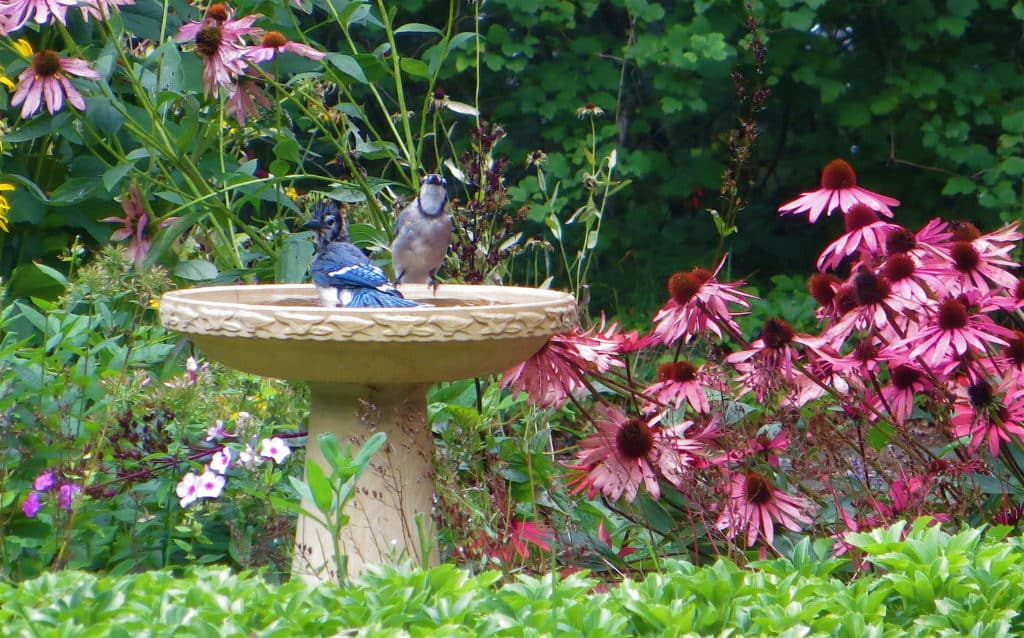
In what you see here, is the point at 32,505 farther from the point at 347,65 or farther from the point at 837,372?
the point at 837,372

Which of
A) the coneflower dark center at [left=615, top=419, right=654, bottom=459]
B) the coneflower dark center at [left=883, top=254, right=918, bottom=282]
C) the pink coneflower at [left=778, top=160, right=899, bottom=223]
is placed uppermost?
the pink coneflower at [left=778, top=160, right=899, bottom=223]

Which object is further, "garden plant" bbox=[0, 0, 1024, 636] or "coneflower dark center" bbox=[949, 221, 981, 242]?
"coneflower dark center" bbox=[949, 221, 981, 242]

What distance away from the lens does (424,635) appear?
200cm

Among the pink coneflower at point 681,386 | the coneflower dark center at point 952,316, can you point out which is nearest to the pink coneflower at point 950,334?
the coneflower dark center at point 952,316

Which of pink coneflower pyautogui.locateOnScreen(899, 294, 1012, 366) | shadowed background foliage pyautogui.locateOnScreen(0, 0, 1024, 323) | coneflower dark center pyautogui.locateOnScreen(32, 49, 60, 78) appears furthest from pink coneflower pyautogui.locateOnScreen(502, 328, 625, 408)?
shadowed background foliage pyautogui.locateOnScreen(0, 0, 1024, 323)

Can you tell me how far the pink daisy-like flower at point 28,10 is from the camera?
3.70 m

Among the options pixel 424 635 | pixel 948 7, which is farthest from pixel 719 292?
pixel 948 7

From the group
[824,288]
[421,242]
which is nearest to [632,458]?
[824,288]

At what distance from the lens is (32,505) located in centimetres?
321

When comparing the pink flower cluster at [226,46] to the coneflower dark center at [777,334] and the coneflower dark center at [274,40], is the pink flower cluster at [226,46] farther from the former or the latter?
the coneflower dark center at [777,334]

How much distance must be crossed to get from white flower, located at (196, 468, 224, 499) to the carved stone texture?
0.99 ft

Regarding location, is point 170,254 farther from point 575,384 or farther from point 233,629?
point 233,629

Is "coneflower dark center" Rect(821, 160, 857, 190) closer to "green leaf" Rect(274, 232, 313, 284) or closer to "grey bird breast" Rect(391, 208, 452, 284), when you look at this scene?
"grey bird breast" Rect(391, 208, 452, 284)

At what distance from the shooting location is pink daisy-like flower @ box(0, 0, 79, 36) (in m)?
3.70
